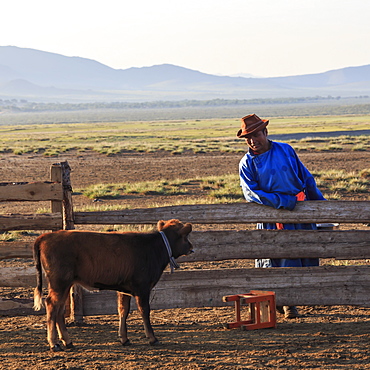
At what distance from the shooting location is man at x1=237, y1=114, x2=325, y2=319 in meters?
7.09

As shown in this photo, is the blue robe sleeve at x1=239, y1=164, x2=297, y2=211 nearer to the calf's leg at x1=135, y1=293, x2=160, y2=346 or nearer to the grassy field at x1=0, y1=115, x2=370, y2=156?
the calf's leg at x1=135, y1=293, x2=160, y2=346

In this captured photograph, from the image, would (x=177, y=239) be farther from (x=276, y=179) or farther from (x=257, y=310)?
(x=276, y=179)

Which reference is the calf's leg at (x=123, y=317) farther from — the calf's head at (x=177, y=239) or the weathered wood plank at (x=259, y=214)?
the weathered wood plank at (x=259, y=214)

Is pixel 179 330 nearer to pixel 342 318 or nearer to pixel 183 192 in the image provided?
pixel 342 318

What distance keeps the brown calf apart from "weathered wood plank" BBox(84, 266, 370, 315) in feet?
2.71

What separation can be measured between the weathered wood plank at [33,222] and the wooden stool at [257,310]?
2.05 metres

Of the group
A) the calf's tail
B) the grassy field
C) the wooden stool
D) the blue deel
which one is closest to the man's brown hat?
the blue deel

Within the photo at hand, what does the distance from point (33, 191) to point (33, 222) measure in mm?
346

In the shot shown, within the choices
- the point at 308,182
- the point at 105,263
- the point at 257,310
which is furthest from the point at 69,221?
the point at 308,182

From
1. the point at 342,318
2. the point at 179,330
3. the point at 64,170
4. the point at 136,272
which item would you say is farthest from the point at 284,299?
the point at 64,170

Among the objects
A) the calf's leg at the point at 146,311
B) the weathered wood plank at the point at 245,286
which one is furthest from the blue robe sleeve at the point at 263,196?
the calf's leg at the point at 146,311

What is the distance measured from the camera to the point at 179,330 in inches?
273

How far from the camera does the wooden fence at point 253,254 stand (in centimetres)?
711

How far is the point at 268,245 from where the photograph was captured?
716cm
